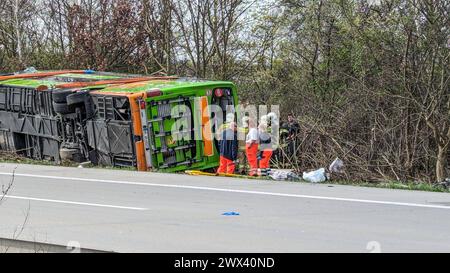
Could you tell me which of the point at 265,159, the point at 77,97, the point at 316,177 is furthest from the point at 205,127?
→ the point at 316,177

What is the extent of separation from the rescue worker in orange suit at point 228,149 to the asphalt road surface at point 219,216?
2044 millimetres

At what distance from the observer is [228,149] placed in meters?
17.3

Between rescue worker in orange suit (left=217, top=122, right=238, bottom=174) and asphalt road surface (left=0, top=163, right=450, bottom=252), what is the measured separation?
204cm

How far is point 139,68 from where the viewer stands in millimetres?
30516

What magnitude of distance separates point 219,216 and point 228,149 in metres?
6.78

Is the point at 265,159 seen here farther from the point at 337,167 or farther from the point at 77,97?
the point at 77,97

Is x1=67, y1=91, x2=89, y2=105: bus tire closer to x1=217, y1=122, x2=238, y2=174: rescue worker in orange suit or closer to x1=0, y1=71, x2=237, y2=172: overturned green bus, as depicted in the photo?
x1=0, y1=71, x2=237, y2=172: overturned green bus

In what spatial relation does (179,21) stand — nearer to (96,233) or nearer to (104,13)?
(104,13)

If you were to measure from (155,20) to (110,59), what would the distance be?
308 cm

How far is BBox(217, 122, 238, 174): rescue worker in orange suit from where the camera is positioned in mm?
17250

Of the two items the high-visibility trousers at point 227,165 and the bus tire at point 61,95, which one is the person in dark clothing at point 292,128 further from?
the bus tire at point 61,95

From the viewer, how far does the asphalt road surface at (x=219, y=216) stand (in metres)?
8.48

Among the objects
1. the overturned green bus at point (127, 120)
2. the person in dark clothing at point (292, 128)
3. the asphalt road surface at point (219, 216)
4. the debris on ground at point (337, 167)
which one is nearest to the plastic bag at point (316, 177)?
the asphalt road surface at point (219, 216)

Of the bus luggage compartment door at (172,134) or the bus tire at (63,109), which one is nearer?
the bus luggage compartment door at (172,134)
